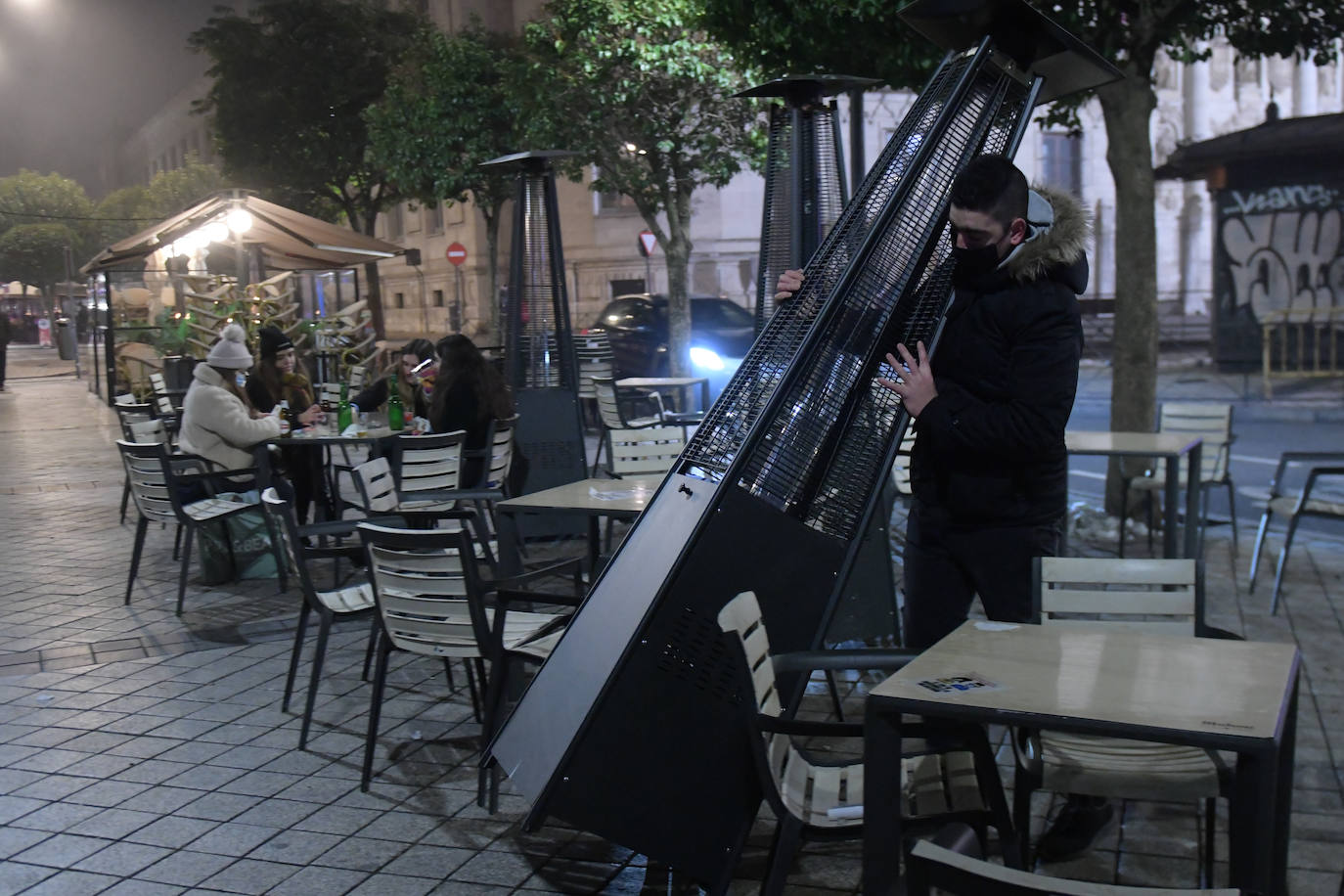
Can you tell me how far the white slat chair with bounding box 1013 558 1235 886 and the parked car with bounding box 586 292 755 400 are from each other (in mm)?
14084

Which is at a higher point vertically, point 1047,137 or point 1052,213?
point 1047,137

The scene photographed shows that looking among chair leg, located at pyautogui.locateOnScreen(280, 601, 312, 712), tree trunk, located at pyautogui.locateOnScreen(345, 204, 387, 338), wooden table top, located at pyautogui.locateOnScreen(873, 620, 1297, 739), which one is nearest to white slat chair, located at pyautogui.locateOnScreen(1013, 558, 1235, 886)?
wooden table top, located at pyautogui.locateOnScreen(873, 620, 1297, 739)

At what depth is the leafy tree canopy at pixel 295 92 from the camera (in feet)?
107

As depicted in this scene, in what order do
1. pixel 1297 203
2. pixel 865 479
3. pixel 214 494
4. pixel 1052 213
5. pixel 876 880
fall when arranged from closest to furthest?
pixel 876 880
pixel 1052 213
pixel 865 479
pixel 214 494
pixel 1297 203

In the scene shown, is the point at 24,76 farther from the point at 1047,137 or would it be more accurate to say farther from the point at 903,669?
the point at 903,669

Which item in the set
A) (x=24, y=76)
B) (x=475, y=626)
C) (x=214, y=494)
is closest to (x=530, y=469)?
(x=214, y=494)

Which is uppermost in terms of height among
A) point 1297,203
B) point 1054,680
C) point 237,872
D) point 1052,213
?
point 1297,203

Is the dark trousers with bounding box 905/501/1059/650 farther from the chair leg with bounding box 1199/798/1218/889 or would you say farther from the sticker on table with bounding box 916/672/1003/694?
the sticker on table with bounding box 916/672/1003/694

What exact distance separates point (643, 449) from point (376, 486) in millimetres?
1439

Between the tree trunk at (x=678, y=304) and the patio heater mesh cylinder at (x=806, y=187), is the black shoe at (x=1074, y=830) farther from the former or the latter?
the tree trunk at (x=678, y=304)

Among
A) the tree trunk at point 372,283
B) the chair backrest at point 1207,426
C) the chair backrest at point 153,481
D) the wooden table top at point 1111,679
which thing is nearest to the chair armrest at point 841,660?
the wooden table top at point 1111,679

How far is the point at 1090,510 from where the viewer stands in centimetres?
890

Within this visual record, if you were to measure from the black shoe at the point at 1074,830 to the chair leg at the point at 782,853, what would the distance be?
1093mm

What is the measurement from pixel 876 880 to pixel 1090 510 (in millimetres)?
6677
